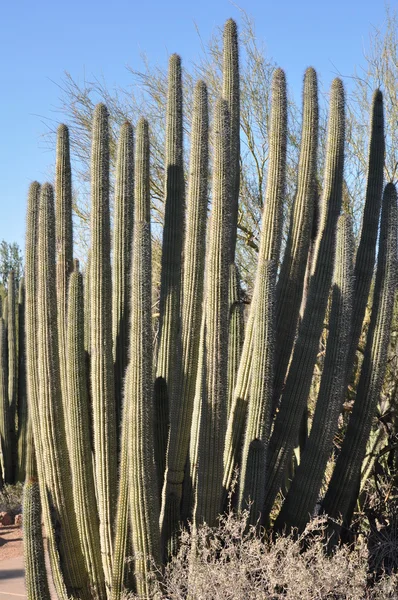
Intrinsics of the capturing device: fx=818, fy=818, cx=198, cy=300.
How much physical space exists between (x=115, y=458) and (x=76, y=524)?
54 cm

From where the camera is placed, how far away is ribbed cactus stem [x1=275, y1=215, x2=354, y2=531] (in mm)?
5605

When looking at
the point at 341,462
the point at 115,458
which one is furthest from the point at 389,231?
the point at 115,458

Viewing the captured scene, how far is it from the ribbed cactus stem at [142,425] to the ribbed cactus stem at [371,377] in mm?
1579

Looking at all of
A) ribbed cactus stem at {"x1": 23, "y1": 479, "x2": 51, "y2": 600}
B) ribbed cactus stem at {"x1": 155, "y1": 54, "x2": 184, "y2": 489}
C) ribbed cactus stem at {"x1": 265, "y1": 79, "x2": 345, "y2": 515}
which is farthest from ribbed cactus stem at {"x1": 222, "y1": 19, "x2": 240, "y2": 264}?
Answer: ribbed cactus stem at {"x1": 23, "y1": 479, "x2": 51, "y2": 600}

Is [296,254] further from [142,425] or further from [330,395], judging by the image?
[142,425]

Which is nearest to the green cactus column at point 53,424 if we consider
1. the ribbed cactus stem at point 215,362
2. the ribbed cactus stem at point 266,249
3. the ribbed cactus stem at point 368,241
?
the ribbed cactus stem at point 215,362

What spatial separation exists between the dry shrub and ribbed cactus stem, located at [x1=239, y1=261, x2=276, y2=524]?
18 cm

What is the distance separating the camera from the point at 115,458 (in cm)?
554

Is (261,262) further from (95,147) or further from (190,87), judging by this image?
(190,87)

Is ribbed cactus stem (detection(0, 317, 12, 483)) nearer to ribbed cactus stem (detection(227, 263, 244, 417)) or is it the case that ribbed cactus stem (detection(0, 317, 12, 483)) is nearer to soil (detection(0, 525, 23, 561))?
soil (detection(0, 525, 23, 561))

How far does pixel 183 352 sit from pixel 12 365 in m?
7.32

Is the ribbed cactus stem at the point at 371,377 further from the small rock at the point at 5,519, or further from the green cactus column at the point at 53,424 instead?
the small rock at the point at 5,519

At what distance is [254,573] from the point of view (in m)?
4.86

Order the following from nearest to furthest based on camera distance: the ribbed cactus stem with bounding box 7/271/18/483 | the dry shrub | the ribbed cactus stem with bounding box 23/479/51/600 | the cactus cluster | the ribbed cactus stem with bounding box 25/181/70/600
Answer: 1. the dry shrub
2. the ribbed cactus stem with bounding box 23/479/51/600
3. the cactus cluster
4. the ribbed cactus stem with bounding box 25/181/70/600
5. the ribbed cactus stem with bounding box 7/271/18/483
